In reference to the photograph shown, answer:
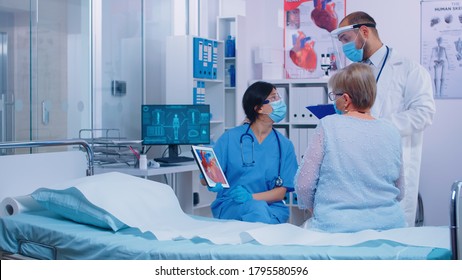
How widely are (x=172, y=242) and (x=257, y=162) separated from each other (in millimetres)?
1151

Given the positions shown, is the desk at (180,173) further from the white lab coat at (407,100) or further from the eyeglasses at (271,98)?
the white lab coat at (407,100)

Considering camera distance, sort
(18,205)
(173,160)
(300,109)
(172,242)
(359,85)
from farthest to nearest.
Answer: (300,109)
(173,160)
(18,205)
(359,85)
(172,242)

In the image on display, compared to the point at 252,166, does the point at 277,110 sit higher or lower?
higher

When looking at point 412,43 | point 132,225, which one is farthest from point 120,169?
point 412,43

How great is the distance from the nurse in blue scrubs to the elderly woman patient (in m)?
0.86

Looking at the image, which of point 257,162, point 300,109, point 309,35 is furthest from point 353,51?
point 309,35

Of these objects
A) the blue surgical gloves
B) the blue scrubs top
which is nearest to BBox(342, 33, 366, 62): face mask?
the blue scrubs top

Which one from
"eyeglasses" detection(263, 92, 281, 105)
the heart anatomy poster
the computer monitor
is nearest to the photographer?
"eyeglasses" detection(263, 92, 281, 105)

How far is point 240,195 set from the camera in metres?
3.18

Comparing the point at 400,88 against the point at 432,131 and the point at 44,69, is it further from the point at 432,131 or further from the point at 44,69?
the point at 44,69

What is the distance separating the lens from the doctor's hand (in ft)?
10.4

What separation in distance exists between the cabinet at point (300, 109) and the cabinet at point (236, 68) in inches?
13.0

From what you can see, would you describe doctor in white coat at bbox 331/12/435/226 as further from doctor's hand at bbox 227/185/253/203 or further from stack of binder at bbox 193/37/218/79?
stack of binder at bbox 193/37/218/79

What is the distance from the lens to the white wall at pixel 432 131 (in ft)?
18.0
